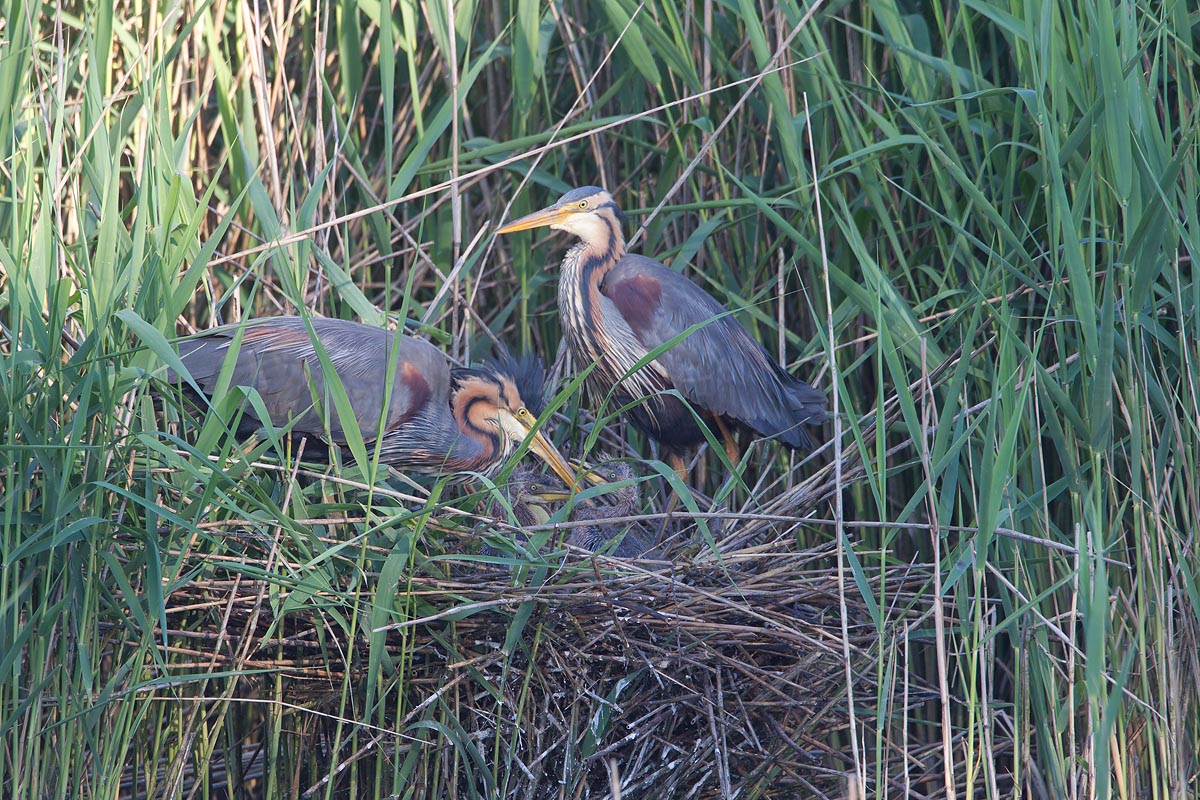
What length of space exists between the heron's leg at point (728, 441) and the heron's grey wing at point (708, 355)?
5.1 inches

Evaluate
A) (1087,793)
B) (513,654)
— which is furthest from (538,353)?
(1087,793)

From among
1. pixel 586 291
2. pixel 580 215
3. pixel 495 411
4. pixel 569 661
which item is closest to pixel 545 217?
pixel 580 215

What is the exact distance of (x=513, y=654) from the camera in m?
2.44

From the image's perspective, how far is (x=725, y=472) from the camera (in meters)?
3.38

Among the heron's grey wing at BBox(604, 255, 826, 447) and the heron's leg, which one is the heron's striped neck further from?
the heron's leg

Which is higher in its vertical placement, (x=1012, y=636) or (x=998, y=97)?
(x=998, y=97)

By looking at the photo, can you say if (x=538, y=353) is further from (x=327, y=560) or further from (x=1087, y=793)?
(x=1087, y=793)

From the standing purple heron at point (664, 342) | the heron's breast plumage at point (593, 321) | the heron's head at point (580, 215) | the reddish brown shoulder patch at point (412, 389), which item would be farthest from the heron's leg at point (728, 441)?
the reddish brown shoulder patch at point (412, 389)

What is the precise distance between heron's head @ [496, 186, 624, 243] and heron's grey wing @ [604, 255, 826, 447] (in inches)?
5.9

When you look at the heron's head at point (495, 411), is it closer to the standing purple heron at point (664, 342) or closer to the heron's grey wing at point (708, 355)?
the standing purple heron at point (664, 342)

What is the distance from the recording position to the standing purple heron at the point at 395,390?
2.91 meters

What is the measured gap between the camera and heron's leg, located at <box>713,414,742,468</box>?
3.51m

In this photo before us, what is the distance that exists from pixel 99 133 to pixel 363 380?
0.82m

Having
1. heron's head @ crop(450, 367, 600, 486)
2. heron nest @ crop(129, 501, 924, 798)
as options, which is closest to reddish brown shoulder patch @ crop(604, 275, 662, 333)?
heron's head @ crop(450, 367, 600, 486)
